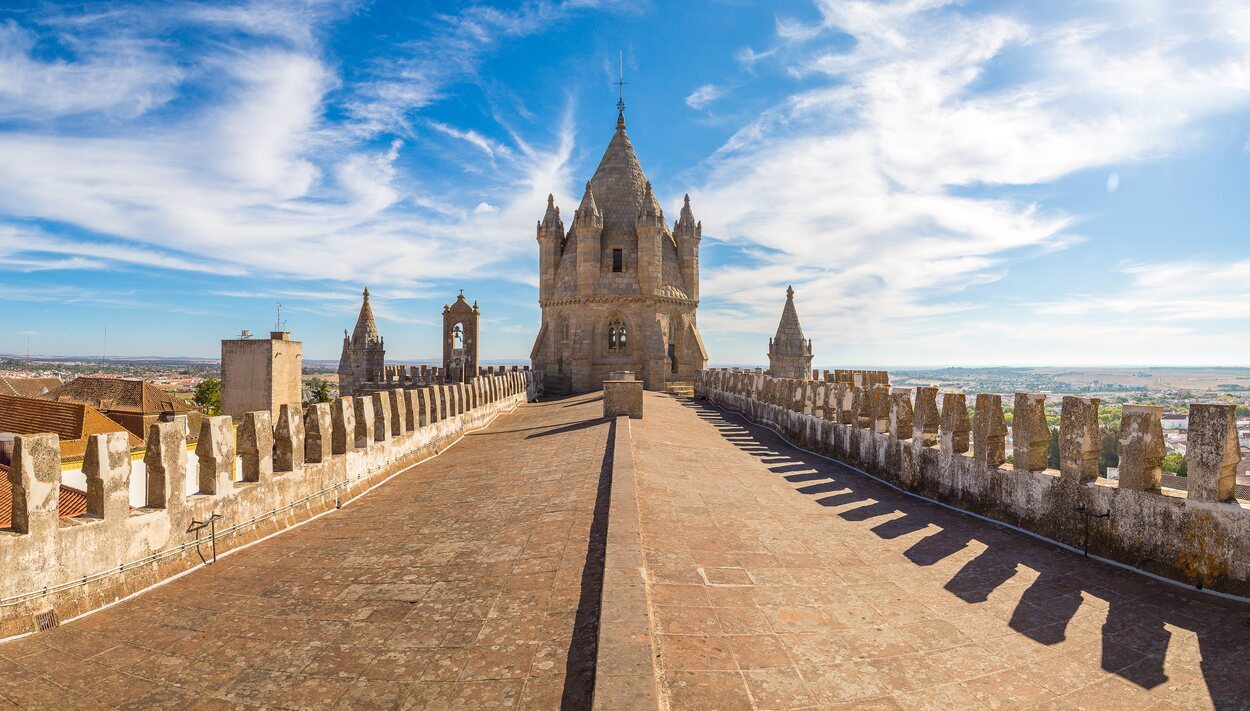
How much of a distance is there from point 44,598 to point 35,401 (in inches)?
834

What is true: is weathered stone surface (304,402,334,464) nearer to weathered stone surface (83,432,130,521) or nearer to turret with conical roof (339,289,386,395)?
weathered stone surface (83,432,130,521)

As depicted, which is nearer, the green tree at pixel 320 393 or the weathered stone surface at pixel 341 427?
the weathered stone surface at pixel 341 427

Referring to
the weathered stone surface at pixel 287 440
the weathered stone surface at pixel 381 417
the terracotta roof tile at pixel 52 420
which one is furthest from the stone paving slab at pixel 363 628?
the terracotta roof tile at pixel 52 420

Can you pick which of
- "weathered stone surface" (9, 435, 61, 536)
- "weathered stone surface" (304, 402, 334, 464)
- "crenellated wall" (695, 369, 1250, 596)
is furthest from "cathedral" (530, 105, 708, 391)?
"weathered stone surface" (9, 435, 61, 536)

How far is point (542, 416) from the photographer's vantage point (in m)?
18.1

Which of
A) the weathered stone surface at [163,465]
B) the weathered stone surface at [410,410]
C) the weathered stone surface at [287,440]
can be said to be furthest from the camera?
the weathered stone surface at [410,410]

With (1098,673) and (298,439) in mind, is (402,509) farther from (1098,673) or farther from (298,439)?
(1098,673)

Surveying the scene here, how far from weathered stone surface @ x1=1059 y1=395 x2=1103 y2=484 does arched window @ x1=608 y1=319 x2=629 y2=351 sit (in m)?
26.0

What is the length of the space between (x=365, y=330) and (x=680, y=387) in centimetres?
2073

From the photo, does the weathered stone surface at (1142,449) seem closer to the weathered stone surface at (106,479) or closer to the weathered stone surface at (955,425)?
the weathered stone surface at (955,425)

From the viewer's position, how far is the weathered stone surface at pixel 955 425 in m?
8.73

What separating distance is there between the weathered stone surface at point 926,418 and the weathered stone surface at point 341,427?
27.2ft

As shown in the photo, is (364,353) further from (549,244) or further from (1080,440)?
(1080,440)

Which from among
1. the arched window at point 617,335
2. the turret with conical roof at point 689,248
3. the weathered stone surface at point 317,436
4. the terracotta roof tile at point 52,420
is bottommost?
the terracotta roof tile at point 52,420
